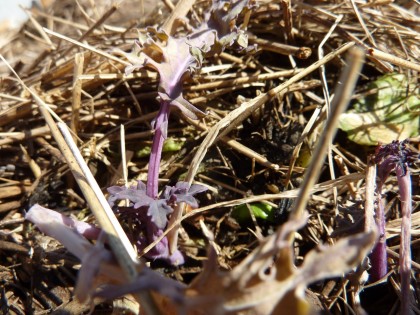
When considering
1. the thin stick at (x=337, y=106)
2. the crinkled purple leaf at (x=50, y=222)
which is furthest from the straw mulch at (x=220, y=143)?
the thin stick at (x=337, y=106)

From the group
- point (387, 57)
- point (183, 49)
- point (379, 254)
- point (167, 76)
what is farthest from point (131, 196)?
point (387, 57)

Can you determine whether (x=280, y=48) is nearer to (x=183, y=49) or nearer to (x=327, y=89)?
(x=327, y=89)

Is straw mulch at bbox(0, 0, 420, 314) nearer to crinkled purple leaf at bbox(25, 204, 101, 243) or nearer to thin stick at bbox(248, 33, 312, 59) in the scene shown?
thin stick at bbox(248, 33, 312, 59)

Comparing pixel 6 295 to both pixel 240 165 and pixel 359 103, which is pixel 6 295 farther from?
pixel 359 103

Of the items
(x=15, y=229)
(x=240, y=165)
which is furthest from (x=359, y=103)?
(x=15, y=229)

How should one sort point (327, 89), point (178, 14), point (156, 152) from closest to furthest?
point (156, 152) < point (327, 89) < point (178, 14)

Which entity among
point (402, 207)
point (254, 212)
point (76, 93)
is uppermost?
point (76, 93)
